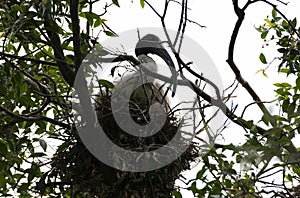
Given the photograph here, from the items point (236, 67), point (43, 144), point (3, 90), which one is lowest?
point (43, 144)

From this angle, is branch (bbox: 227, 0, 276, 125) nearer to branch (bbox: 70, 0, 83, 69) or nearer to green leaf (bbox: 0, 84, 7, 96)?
branch (bbox: 70, 0, 83, 69)

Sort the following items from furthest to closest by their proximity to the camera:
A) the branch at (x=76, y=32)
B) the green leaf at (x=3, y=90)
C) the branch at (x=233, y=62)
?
the green leaf at (x=3, y=90)
the branch at (x=233, y=62)
the branch at (x=76, y=32)

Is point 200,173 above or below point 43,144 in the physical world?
below

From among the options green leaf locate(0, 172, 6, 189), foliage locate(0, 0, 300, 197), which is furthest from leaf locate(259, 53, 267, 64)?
green leaf locate(0, 172, 6, 189)

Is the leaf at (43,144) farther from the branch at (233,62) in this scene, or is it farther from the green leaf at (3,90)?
the branch at (233,62)

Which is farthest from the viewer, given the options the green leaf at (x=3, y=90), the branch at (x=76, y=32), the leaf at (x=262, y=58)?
the leaf at (x=262, y=58)

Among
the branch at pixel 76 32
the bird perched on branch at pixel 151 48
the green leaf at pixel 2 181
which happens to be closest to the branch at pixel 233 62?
the bird perched on branch at pixel 151 48

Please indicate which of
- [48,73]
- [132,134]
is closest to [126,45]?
[132,134]

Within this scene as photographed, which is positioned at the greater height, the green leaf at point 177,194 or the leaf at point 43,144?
the leaf at point 43,144

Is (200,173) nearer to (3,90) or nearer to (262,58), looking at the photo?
(262,58)

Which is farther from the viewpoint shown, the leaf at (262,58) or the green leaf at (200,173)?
the leaf at (262,58)

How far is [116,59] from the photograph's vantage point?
298 cm

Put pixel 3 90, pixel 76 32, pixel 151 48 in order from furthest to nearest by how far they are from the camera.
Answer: pixel 151 48, pixel 3 90, pixel 76 32

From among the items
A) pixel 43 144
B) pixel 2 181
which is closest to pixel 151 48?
pixel 43 144
